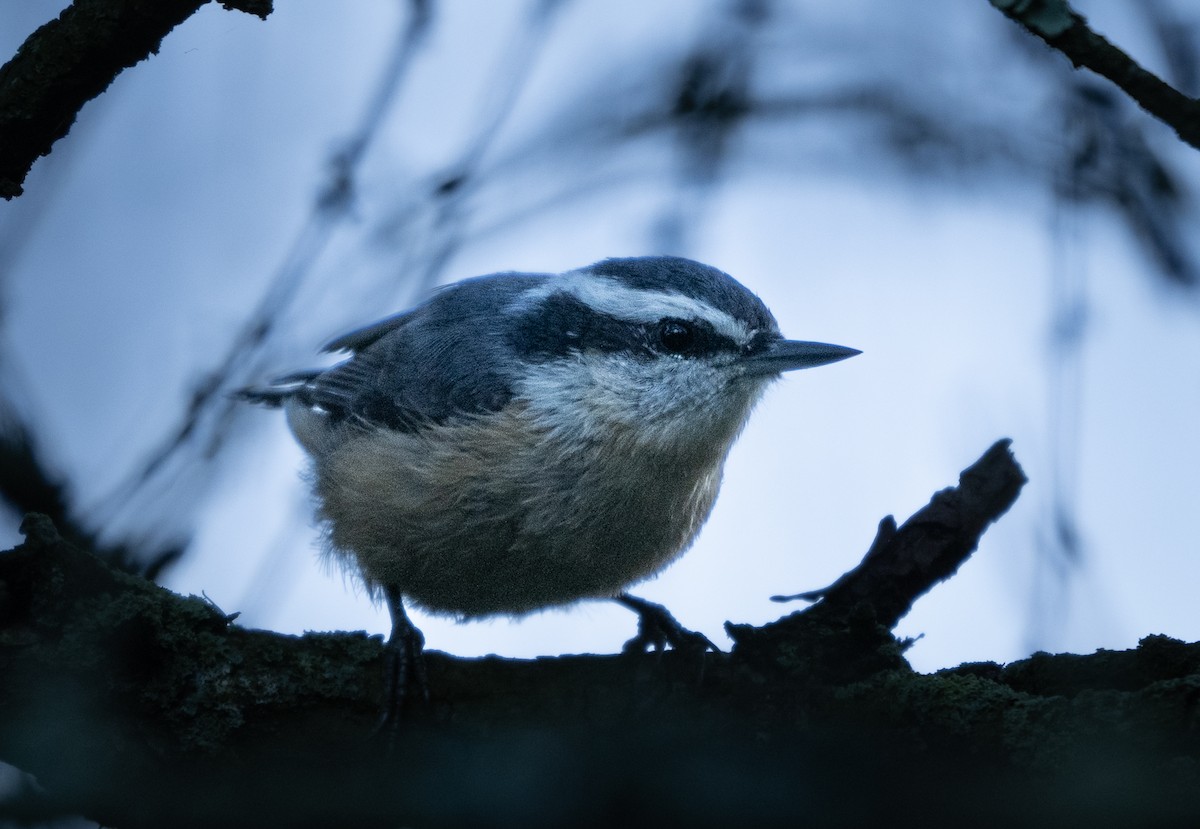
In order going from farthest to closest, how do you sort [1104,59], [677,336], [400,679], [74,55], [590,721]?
1. [677,336]
2. [400,679]
3. [590,721]
4. [74,55]
5. [1104,59]

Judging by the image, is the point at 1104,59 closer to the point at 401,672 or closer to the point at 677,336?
the point at 677,336

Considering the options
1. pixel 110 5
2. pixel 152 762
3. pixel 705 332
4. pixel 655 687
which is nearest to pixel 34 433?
pixel 152 762

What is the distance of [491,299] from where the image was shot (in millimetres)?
2654

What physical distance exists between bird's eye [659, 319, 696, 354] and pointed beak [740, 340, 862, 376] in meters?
0.12

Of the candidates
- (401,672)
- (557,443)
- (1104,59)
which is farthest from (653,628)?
(1104,59)

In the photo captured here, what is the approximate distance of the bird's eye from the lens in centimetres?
235

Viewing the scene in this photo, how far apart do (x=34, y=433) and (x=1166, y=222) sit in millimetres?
2128

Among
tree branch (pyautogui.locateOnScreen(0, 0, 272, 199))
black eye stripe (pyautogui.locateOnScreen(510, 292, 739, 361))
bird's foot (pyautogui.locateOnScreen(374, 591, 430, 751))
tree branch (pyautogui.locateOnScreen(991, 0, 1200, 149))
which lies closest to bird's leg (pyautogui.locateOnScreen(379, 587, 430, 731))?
bird's foot (pyautogui.locateOnScreen(374, 591, 430, 751))

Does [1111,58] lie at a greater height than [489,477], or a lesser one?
greater

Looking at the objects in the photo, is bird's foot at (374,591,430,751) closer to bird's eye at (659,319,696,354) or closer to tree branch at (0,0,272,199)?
bird's eye at (659,319,696,354)

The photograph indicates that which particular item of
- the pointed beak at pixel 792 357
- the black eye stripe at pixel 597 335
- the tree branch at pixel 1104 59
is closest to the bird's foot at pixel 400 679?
the black eye stripe at pixel 597 335

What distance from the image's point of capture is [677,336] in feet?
7.73

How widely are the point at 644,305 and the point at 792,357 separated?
33 cm

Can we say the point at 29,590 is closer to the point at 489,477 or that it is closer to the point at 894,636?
the point at 489,477
